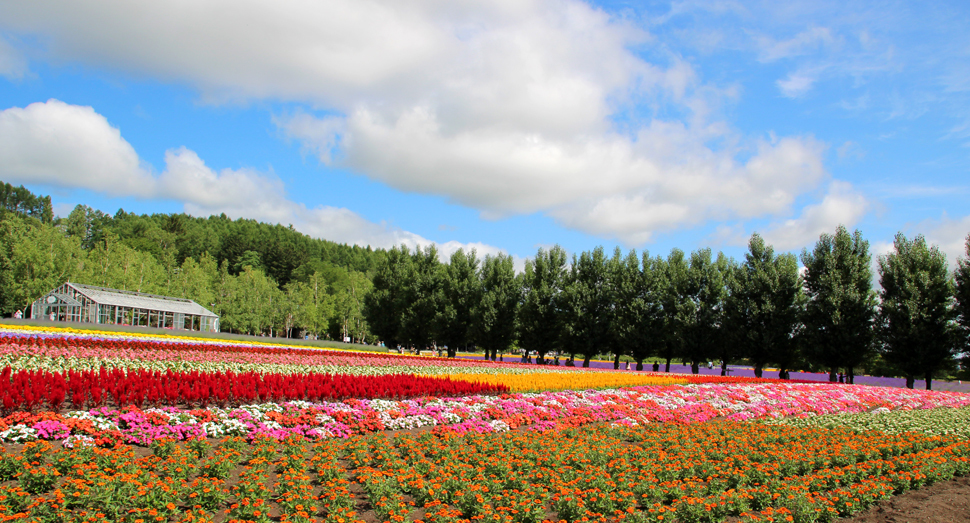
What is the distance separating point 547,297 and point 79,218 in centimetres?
9676

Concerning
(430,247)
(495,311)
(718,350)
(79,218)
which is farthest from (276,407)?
(79,218)

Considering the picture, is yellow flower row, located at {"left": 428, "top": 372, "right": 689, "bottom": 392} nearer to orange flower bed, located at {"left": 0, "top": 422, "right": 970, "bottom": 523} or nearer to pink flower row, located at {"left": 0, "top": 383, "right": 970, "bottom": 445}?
pink flower row, located at {"left": 0, "top": 383, "right": 970, "bottom": 445}

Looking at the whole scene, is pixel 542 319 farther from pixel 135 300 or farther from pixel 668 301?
pixel 135 300

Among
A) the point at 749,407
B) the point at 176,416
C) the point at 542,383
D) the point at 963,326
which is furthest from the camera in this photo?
the point at 963,326

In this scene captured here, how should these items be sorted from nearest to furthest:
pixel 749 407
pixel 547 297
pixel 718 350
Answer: pixel 749 407 < pixel 718 350 < pixel 547 297

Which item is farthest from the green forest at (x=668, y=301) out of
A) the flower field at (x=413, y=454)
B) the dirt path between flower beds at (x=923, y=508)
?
the dirt path between flower beds at (x=923, y=508)

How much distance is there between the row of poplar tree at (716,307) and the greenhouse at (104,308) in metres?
21.1

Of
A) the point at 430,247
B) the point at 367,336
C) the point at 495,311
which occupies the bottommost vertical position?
the point at 367,336

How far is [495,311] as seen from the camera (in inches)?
1678

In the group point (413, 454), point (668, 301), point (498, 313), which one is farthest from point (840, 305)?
point (413, 454)

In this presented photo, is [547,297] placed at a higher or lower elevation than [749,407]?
higher

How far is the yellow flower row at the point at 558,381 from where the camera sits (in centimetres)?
1858

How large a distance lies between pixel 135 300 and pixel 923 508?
5372cm

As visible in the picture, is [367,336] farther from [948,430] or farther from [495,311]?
[948,430]
